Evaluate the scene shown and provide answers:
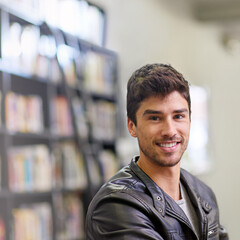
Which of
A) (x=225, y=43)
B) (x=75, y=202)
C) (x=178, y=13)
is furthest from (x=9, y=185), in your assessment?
(x=225, y=43)

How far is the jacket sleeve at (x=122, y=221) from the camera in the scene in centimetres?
105

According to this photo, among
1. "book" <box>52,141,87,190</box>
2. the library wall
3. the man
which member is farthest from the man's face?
the library wall

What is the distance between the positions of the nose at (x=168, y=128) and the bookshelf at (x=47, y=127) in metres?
2.37

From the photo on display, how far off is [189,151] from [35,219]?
3.01 metres

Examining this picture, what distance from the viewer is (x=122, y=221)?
41.5 inches

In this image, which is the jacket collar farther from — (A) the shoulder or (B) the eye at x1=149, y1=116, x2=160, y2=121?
(B) the eye at x1=149, y1=116, x2=160, y2=121

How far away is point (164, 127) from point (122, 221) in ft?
0.68

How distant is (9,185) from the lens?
132 inches

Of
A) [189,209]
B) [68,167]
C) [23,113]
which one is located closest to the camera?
[189,209]

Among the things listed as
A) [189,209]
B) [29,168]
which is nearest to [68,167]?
[29,168]

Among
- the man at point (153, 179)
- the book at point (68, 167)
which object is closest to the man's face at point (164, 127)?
the man at point (153, 179)

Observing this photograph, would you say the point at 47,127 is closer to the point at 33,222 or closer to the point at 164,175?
the point at 33,222

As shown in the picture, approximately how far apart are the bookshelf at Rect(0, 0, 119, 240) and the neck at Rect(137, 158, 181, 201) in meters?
2.30

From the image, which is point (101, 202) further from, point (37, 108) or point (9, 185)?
point (37, 108)
